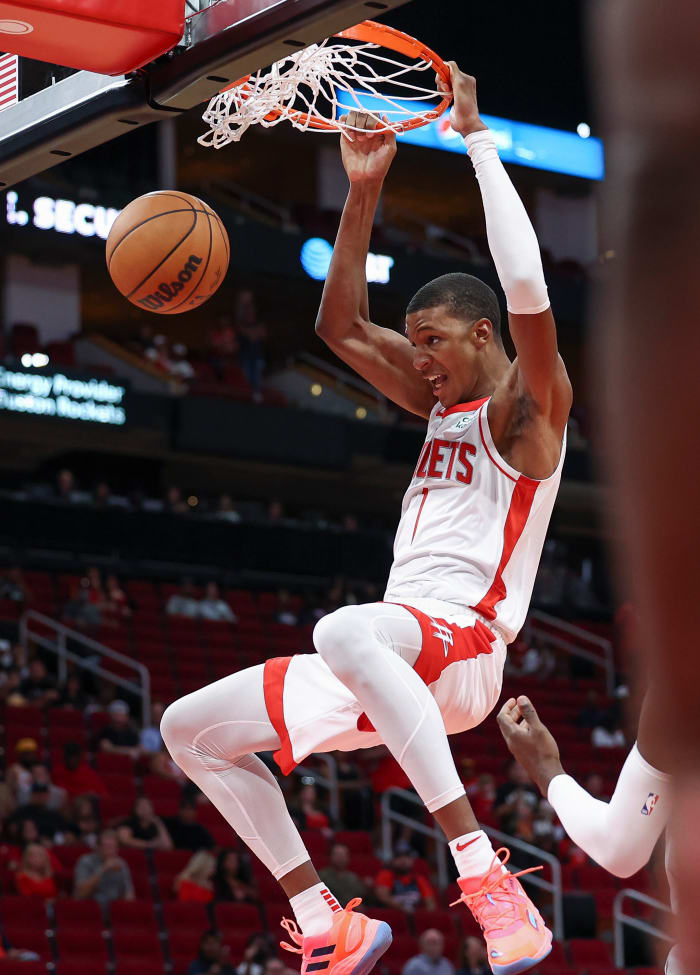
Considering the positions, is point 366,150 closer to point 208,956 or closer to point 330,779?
point 208,956

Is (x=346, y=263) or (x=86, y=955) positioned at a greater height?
(x=346, y=263)

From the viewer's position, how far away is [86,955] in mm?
11047

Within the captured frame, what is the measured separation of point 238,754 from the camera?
420cm

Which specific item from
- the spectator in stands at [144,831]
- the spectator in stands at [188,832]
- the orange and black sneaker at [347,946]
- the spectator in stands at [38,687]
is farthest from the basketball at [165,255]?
the spectator in stands at [38,687]

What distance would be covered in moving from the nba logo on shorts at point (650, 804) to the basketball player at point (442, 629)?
1.35ft

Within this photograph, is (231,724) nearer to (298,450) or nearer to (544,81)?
(298,450)

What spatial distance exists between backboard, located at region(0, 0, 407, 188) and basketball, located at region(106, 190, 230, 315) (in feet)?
0.96

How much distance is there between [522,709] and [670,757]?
10.7 ft

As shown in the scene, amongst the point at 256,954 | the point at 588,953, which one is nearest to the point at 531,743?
the point at 256,954

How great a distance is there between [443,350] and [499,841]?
10513 millimetres

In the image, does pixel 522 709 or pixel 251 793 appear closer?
pixel 522 709

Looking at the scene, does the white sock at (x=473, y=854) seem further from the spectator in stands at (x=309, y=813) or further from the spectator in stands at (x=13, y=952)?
the spectator in stands at (x=309, y=813)

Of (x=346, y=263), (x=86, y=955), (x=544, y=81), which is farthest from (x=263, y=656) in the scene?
(x=346, y=263)

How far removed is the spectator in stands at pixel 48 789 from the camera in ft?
41.7
